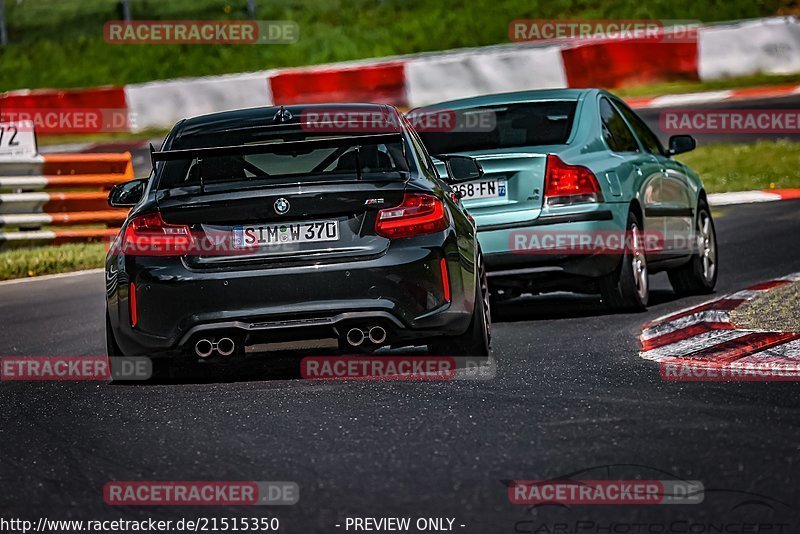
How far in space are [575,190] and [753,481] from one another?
5.12 metres

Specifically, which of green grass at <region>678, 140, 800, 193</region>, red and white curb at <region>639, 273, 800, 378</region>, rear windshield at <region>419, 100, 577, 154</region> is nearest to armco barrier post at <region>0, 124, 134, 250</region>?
green grass at <region>678, 140, 800, 193</region>

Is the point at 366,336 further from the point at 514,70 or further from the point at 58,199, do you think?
the point at 514,70

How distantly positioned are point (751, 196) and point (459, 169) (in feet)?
32.0

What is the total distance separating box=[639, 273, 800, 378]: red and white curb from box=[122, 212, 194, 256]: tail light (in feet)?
7.71

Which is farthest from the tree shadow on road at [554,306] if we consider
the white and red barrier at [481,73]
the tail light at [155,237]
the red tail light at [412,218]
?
the white and red barrier at [481,73]

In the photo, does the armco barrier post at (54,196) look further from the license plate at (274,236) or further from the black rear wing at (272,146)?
the license plate at (274,236)

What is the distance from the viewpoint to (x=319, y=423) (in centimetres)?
645

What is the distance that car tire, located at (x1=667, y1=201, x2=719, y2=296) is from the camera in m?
11.5

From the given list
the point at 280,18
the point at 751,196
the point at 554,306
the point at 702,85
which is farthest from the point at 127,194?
the point at 280,18

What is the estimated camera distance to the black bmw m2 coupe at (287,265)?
735cm

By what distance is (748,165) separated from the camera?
20203 millimetres

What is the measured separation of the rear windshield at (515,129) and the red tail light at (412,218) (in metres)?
3.00

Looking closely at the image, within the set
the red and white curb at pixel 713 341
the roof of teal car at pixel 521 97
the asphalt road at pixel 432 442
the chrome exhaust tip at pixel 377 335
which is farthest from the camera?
the roof of teal car at pixel 521 97

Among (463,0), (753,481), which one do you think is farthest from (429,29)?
(753,481)
